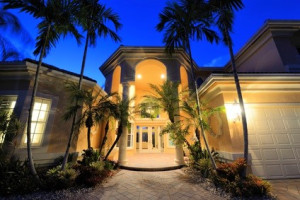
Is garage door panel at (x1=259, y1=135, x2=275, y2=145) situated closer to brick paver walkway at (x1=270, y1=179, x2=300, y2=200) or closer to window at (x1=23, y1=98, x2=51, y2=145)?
brick paver walkway at (x1=270, y1=179, x2=300, y2=200)

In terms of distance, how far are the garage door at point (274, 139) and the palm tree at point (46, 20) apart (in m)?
8.96

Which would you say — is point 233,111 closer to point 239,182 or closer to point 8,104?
point 239,182

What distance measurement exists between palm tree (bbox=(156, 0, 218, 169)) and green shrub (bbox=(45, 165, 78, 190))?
5.79 m

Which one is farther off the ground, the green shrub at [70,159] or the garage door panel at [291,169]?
the green shrub at [70,159]

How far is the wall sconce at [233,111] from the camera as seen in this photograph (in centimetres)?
564

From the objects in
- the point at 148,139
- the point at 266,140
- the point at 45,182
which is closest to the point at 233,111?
the point at 266,140

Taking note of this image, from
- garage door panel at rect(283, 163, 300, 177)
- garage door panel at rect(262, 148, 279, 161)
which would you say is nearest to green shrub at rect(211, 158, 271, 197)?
garage door panel at rect(262, 148, 279, 161)

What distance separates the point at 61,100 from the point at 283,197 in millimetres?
9814

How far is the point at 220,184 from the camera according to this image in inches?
177

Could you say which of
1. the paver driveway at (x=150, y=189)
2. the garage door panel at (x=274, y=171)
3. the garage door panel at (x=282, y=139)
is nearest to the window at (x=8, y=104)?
the paver driveway at (x=150, y=189)

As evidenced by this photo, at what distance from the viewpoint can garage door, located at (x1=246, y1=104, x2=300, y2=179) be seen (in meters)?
5.25

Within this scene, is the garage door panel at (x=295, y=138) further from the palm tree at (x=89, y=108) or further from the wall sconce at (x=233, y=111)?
the palm tree at (x=89, y=108)

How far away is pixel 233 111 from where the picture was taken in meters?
5.77

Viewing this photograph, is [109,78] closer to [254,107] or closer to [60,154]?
[60,154]
